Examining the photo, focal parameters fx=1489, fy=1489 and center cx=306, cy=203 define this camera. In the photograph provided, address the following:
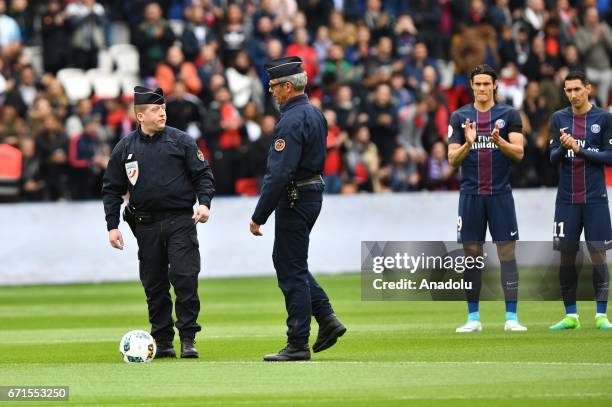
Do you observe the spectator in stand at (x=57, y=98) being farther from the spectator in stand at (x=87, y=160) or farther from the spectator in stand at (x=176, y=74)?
the spectator in stand at (x=176, y=74)

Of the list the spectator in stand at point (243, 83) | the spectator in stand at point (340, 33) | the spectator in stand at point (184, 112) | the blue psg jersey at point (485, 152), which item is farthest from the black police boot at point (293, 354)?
the spectator in stand at point (340, 33)

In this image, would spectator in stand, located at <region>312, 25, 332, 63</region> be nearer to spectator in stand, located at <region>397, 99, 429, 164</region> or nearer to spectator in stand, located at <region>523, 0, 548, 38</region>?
spectator in stand, located at <region>397, 99, 429, 164</region>

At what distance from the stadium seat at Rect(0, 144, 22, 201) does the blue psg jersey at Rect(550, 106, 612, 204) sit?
11679mm

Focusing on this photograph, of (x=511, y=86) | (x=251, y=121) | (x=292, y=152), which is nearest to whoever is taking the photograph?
(x=292, y=152)

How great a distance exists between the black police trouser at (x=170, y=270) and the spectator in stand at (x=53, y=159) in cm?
1172

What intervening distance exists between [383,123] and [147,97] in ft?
46.5

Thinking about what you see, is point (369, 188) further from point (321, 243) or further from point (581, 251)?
point (581, 251)

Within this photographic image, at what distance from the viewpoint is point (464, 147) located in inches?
581

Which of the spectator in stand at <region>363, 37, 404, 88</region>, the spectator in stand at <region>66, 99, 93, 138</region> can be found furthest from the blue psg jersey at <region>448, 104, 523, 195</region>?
the spectator in stand at <region>363, 37, 404, 88</region>

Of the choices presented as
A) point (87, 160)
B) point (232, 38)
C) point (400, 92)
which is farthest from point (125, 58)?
point (400, 92)

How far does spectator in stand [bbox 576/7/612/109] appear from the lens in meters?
30.0

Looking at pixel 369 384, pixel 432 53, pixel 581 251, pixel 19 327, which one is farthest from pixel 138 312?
pixel 432 53

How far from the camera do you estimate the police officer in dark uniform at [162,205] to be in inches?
512

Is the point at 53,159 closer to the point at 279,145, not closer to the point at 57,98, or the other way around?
the point at 57,98
